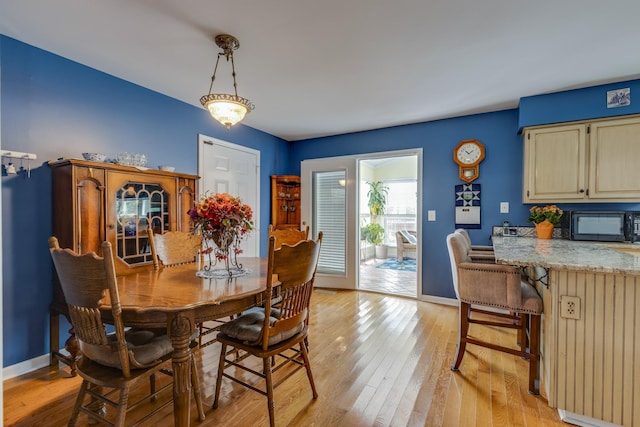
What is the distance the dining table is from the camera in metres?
1.41

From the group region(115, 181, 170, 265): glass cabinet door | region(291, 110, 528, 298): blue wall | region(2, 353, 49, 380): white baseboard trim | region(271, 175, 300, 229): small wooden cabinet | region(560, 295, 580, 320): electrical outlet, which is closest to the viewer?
region(560, 295, 580, 320): electrical outlet

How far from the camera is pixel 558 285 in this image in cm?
177

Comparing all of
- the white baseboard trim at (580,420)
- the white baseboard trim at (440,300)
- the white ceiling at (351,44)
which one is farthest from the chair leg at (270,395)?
the white baseboard trim at (440,300)

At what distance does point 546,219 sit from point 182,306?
345cm

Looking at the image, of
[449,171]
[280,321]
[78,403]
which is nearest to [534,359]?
[280,321]

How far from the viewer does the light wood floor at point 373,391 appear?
5.78 feet

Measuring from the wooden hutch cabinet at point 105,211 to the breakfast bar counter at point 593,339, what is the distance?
2745mm

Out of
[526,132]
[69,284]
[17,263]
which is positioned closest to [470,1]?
[526,132]

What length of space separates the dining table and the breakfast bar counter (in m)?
1.59

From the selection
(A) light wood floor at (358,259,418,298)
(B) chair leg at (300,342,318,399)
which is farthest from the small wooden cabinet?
(B) chair leg at (300,342,318,399)

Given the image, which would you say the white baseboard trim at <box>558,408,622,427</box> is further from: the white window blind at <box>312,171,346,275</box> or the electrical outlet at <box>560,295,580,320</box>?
the white window blind at <box>312,171,346,275</box>

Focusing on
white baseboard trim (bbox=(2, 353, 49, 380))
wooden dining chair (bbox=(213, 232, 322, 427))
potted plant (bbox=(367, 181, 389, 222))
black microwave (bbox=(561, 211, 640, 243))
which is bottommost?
white baseboard trim (bbox=(2, 353, 49, 380))

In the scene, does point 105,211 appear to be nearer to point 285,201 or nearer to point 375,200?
point 285,201

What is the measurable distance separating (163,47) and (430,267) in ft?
11.9
